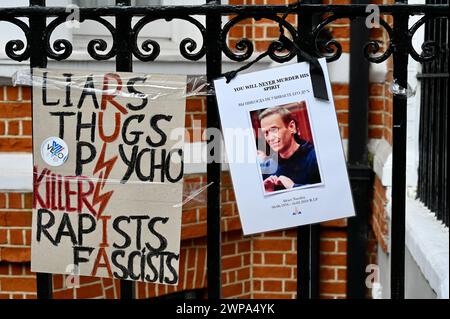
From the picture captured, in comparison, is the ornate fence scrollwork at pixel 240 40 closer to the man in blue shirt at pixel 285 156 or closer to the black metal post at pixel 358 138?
the man in blue shirt at pixel 285 156

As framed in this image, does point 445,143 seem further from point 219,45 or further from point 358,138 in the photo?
point 219,45

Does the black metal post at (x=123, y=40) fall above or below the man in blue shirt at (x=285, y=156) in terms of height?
above

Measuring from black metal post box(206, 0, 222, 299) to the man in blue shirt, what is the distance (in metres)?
0.15

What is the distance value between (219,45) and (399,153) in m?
0.65

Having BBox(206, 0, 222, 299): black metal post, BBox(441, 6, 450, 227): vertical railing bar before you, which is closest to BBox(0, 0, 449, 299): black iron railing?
BBox(206, 0, 222, 299): black metal post

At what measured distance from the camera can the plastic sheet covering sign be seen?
2350 mm

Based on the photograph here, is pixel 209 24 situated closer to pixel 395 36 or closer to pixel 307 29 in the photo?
pixel 307 29

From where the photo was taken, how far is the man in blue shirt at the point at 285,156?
2307 mm

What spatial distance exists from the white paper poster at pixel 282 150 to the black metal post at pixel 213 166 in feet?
0.20

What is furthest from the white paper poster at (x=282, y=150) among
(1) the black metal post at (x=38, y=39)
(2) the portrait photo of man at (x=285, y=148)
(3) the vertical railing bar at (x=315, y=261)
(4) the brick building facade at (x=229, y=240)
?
(3) the vertical railing bar at (x=315, y=261)

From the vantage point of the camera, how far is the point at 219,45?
90.5 inches
